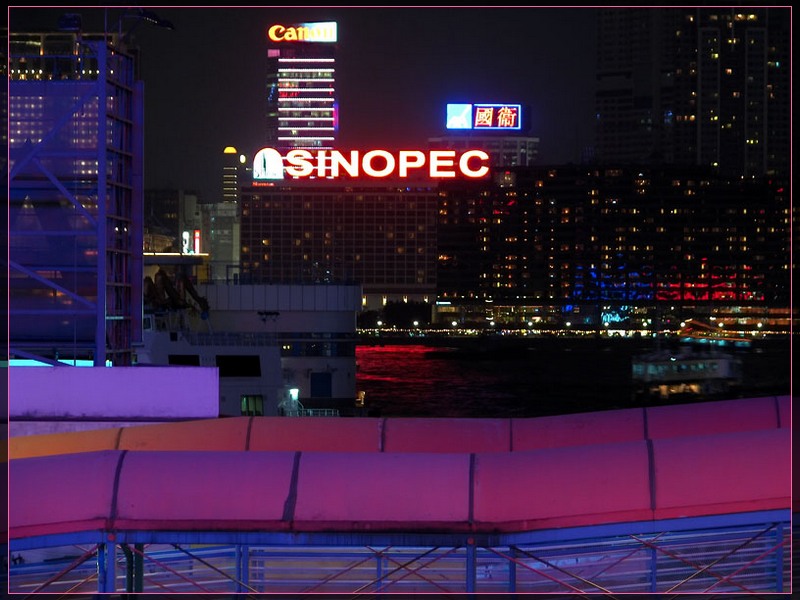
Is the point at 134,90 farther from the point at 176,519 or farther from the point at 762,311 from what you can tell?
the point at 762,311

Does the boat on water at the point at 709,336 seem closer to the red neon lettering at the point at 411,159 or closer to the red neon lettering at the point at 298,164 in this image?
the red neon lettering at the point at 411,159

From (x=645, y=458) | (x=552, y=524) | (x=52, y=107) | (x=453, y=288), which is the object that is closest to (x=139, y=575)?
(x=552, y=524)

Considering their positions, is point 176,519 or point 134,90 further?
point 134,90

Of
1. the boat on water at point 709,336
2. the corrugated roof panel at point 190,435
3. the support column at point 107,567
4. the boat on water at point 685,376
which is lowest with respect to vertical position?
the boat on water at point 685,376

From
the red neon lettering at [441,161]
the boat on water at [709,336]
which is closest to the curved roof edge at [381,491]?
the red neon lettering at [441,161]

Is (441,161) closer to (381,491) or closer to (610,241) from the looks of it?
(381,491)
